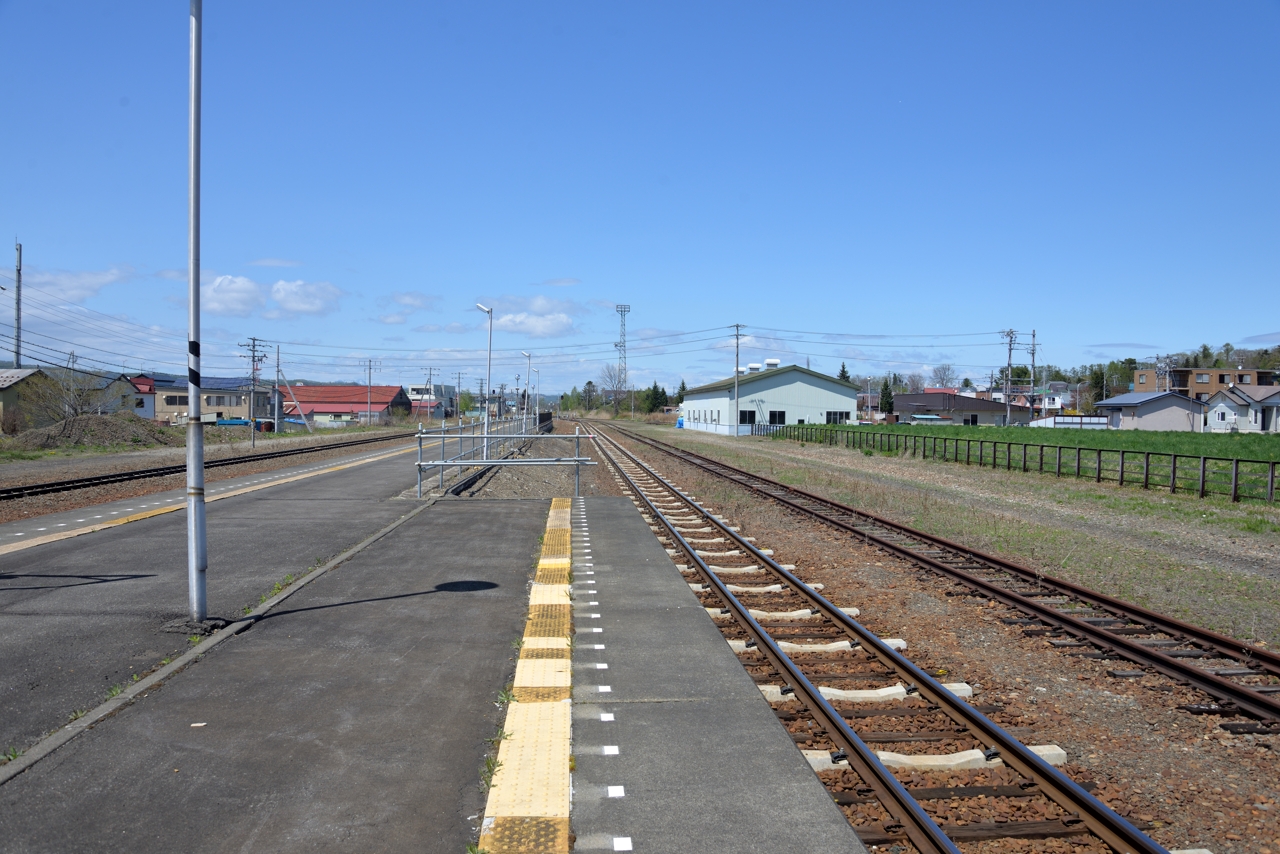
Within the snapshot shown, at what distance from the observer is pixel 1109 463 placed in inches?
1244

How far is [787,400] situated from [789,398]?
0.24 metres

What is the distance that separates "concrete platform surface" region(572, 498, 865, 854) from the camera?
4.09 m

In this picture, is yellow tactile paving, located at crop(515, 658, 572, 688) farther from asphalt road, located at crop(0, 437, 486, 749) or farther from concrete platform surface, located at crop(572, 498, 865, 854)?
asphalt road, located at crop(0, 437, 486, 749)

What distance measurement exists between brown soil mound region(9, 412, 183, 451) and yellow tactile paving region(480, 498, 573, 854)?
129ft

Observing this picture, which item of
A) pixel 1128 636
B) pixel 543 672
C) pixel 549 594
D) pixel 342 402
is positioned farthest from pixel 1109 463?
pixel 342 402

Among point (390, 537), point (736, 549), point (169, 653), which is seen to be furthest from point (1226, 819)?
point (390, 537)

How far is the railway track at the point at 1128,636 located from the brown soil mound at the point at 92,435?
39697mm

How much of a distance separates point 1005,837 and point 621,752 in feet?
6.76

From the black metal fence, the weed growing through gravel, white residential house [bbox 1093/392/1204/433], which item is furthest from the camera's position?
white residential house [bbox 1093/392/1204/433]

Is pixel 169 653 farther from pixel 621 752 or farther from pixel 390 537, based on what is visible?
pixel 390 537

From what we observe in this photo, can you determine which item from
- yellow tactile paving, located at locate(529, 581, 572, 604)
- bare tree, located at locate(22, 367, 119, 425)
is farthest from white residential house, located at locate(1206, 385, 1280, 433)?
bare tree, located at locate(22, 367, 119, 425)

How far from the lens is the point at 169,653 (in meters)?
6.86

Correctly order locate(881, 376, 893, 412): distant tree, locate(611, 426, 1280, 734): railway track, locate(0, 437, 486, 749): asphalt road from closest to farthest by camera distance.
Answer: locate(0, 437, 486, 749): asphalt road, locate(611, 426, 1280, 734): railway track, locate(881, 376, 893, 412): distant tree

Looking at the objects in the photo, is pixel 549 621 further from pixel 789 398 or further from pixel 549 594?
pixel 789 398
